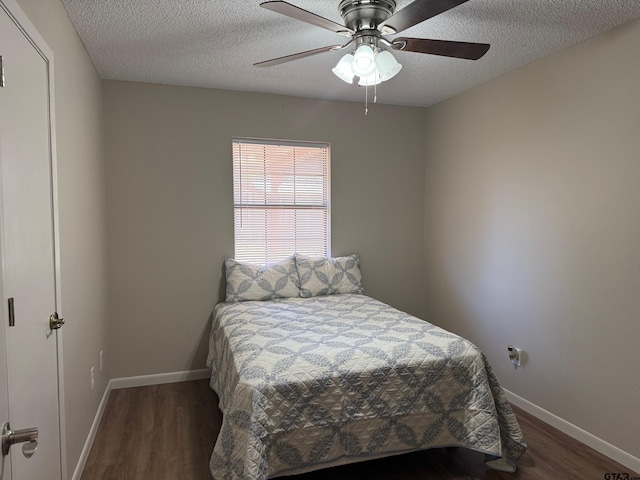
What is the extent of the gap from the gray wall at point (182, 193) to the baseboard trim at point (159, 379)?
1.8 inches

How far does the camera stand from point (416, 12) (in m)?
1.75

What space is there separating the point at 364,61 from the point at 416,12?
0.35 m

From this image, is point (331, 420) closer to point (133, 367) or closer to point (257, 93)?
point (133, 367)

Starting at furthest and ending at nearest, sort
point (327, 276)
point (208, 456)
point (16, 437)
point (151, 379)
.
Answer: point (327, 276) < point (151, 379) < point (208, 456) < point (16, 437)

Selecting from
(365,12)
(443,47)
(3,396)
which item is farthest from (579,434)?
(3,396)

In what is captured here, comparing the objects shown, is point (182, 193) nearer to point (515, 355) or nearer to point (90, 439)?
point (90, 439)

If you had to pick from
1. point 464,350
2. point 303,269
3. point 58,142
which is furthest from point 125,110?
point 464,350

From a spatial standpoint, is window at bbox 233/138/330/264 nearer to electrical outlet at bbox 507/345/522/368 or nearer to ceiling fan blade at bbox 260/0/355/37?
electrical outlet at bbox 507/345/522/368

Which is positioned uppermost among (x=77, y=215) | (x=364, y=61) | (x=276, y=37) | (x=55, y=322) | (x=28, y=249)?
(x=276, y=37)

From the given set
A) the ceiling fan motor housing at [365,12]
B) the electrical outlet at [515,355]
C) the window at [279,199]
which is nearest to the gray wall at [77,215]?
the window at [279,199]

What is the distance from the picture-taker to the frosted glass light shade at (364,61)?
199 centimetres

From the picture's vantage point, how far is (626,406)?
2324mm

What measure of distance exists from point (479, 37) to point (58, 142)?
7.60 feet

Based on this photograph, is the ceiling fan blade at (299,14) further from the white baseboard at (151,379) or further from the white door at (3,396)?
the white baseboard at (151,379)
